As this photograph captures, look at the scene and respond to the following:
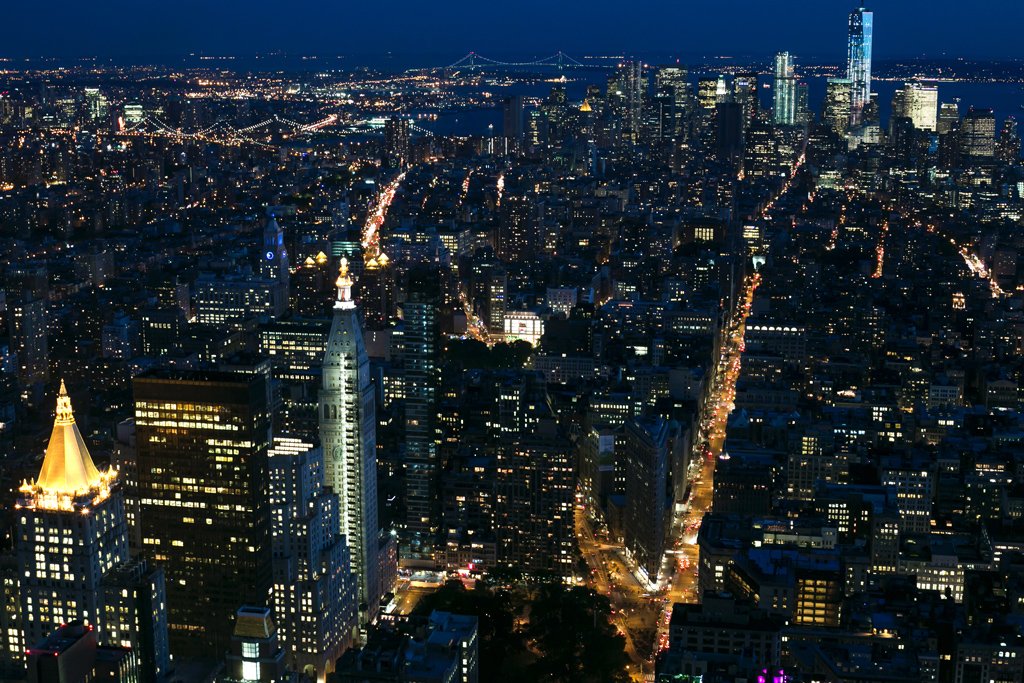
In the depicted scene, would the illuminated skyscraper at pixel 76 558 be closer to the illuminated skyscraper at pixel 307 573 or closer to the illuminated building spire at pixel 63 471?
the illuminated building spire at pixel 63 471

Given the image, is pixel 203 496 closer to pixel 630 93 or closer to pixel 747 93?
pixel 747 93

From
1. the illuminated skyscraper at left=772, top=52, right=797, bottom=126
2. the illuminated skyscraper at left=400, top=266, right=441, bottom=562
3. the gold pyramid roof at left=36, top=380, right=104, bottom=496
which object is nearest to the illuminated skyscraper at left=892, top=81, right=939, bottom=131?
the illuminated skyscraper at left=772, top=52, right=797, bottom=126

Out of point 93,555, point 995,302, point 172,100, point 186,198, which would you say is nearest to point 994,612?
point 93,555

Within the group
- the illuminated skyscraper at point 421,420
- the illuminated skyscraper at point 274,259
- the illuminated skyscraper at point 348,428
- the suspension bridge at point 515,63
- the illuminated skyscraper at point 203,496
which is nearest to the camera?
the illuminated skyscraper at point 203,496

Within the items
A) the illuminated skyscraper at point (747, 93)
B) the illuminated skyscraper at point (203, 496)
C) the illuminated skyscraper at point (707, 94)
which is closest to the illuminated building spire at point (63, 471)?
the illuminated skyscraper at point (203, 496)

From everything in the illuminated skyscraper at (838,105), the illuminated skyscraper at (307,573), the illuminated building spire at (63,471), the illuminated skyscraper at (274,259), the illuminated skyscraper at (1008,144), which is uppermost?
the illuminated skyscraper at (838,105)

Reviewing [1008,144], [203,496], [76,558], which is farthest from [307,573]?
[1008,144]
